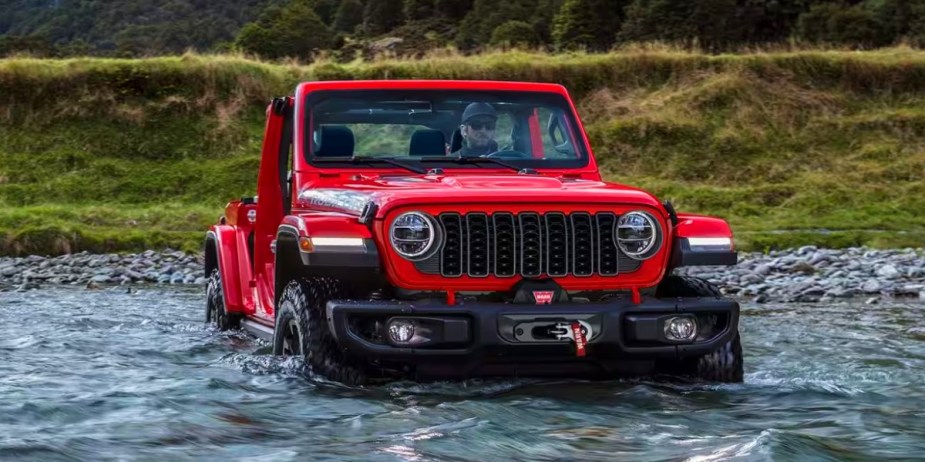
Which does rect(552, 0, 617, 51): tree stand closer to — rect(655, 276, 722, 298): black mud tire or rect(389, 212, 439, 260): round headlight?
rect(655, 276, 722, 298): black mud tire

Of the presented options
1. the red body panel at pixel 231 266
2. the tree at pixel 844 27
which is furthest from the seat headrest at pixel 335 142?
the tree at pixel 844 27

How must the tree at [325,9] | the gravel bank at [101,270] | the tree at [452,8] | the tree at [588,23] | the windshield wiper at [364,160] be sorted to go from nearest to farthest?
the windshield wiper at [364,160] < the gravel bank at [101,270] < the tree at [588,23] < the tree at [452,8] < the tree at [325,9]

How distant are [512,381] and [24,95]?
24.3 meters

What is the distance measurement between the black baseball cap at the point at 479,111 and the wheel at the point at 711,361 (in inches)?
70.2

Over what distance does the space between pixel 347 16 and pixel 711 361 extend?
10117 centimetres

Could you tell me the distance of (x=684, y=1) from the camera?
2566 inches

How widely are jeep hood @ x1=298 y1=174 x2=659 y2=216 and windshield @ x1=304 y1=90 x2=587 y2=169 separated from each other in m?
0.44

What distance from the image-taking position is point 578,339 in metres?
6.56

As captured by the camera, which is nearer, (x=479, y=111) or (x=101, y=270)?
(x=479, y=111)

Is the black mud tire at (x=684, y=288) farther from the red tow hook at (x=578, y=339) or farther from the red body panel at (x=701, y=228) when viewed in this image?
the red tow hook at (x=578, y=339)

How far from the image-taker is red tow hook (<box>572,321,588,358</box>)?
258 inches

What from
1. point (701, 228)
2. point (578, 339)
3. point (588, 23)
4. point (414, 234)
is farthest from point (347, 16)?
point (578, 339)

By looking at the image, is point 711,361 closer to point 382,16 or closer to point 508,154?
point 508,154

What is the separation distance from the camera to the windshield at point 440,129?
8164 mm
